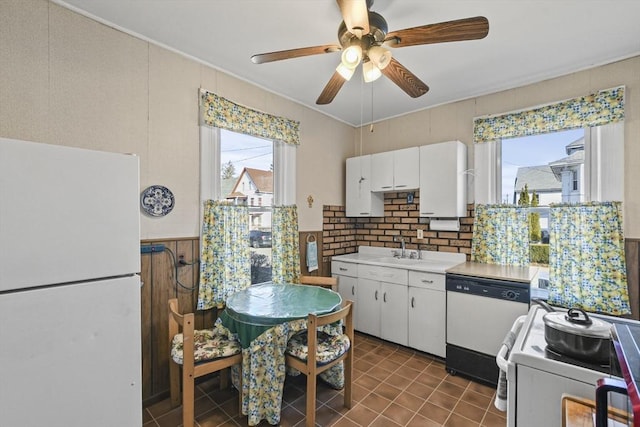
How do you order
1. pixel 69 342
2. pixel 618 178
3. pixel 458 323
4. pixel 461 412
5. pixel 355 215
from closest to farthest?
pixel 69 342, pixel 461 412, pixel 618 178, pixel 458 323, pixel 355 215

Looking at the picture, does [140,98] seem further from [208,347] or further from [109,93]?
[208,347]

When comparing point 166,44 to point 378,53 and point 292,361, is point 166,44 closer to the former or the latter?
point 378,53

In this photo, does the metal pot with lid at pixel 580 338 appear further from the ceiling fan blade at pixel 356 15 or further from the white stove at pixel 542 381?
the ceiling fan blade at pixel 356 15

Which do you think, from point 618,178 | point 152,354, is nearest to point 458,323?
point 618,178

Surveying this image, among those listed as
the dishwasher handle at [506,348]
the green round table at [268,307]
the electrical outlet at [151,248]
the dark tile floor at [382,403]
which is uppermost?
the electrical outlet at [151,248]

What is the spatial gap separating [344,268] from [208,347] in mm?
1851

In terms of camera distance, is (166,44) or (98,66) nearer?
(98,66)

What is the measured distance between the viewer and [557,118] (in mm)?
2541

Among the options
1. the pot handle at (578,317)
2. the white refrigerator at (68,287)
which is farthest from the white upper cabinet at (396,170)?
the white refrigerator at (68,287)

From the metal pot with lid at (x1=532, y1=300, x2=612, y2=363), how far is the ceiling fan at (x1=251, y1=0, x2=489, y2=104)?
1.38m

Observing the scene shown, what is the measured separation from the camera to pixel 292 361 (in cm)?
196

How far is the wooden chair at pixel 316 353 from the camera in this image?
184cm

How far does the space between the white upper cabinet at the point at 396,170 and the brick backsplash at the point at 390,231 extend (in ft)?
0.82

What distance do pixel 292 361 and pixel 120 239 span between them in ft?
4.33
